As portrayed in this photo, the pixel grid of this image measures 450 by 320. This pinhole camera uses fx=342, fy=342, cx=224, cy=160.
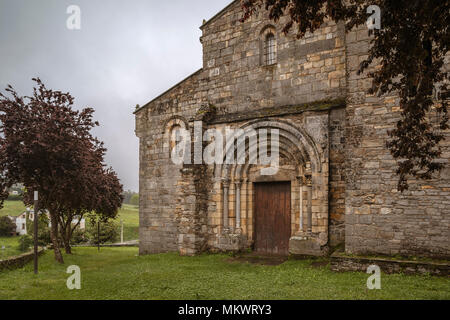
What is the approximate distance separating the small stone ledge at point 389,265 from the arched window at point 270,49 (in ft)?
20.7

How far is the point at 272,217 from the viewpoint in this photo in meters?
10.8

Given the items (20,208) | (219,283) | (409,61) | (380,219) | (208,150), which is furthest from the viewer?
(20,208)

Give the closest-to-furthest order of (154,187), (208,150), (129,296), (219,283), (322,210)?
(129,296) < (219,283) < (322,210) < (208,150) < (154,187)

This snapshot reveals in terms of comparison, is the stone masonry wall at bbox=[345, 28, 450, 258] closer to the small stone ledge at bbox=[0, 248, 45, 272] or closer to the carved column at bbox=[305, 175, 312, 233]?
the carved column at bbox=[305, 175, 312, 233]

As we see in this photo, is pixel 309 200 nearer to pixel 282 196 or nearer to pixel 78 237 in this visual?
pixel 282 196

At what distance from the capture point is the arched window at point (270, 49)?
1098 cm

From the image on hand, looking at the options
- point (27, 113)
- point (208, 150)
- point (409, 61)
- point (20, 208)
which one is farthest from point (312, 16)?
point (20, 208)

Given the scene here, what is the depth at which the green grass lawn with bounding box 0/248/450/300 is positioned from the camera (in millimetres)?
5910

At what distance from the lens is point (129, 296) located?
619cm

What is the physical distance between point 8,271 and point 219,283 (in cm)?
631

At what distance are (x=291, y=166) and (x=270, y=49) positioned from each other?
153 inches

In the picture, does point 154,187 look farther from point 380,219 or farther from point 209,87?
A: point 380,219

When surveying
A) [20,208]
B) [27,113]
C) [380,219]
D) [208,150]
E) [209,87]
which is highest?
[209,87]

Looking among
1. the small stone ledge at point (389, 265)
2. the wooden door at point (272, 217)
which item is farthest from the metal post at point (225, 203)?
the small stone ledge at point (389, 265)
